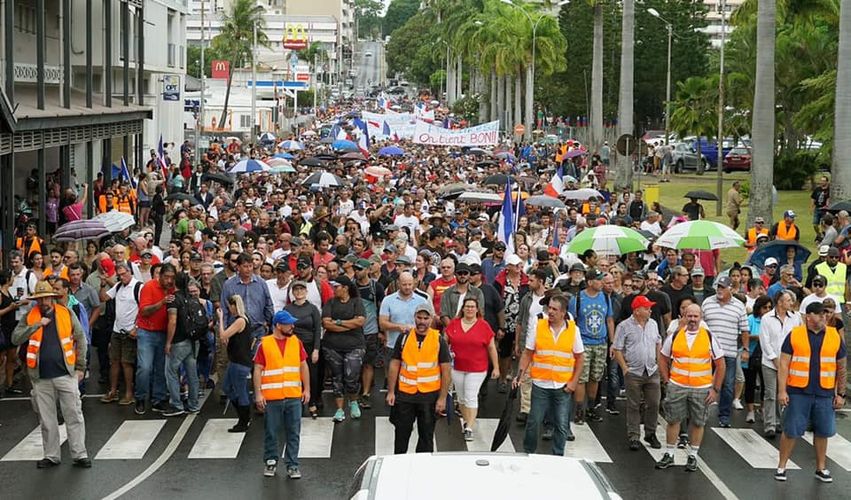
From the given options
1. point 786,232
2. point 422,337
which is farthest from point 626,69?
point 422,337

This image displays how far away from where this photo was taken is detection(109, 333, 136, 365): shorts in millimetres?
15336

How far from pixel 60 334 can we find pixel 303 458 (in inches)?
99.4

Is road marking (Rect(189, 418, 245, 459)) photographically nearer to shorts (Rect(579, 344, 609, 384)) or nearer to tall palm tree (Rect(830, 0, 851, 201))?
shorts (Rect(579, 344, 609, 384))

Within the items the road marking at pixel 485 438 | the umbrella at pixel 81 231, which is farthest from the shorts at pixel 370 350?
the umbrella at pixel 81 231

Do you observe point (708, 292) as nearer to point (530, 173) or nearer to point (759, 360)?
point (759, 360)

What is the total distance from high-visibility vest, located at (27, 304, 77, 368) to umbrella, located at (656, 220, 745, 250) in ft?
28.9

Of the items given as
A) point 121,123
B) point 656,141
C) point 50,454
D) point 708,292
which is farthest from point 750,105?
point 50,454

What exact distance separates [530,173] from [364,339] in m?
31.4

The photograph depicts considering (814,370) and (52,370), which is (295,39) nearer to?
(52,370)

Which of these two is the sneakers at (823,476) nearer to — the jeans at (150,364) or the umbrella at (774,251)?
the umbrella at (774,251)

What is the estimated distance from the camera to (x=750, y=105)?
58.3 m

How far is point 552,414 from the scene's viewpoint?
40.4 ft

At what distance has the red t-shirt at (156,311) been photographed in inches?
578

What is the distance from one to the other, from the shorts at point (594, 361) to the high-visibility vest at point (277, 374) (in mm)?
3490
